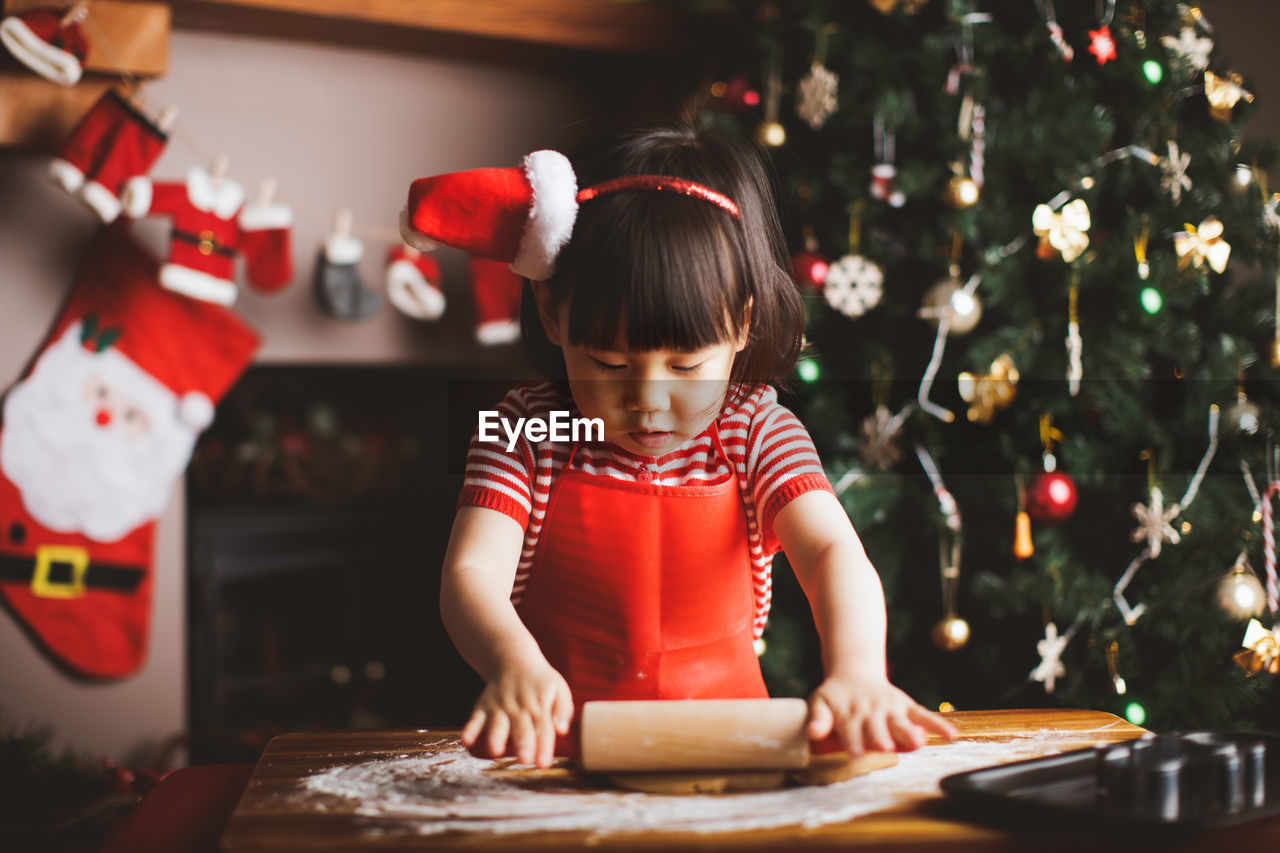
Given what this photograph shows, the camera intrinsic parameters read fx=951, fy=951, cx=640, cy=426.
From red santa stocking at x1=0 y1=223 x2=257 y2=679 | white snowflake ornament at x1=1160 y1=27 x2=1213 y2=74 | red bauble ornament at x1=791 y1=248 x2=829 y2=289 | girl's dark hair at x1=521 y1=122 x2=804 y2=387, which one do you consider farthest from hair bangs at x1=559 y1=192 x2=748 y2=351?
red santa stocking at x1=0 y1=223 x2=257 y2=679

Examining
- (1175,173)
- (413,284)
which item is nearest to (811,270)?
(1175,173)

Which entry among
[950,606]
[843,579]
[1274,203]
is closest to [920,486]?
[950,606]

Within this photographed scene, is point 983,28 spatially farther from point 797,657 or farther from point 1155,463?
point 797,657

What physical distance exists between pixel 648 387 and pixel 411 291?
51.3 inches

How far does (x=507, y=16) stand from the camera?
6.13 ft

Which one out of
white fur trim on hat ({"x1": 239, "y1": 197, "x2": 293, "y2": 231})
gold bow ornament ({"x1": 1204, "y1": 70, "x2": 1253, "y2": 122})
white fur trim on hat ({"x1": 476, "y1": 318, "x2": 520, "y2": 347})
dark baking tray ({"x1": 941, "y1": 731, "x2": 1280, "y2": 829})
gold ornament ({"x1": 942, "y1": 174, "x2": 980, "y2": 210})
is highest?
gold bow ornament ({"x1": 1204, "y1": 70, "x2": 1253, "y2": 122})

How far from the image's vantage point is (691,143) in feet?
2.46

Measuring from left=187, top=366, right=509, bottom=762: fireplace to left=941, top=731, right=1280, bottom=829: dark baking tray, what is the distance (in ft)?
4.68

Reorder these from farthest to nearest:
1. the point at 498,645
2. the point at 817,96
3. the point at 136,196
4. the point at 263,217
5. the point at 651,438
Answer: the point at 263,217 < the point at 136,196 < the point at 817,96 < the point at 651,438 < the point at 498,645

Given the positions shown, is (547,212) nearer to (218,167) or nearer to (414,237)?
(414,237)

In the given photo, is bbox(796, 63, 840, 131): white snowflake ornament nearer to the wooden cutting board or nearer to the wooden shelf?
the wooden shelf

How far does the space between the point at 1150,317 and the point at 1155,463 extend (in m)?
0.22

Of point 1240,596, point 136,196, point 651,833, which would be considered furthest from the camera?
point 136,196

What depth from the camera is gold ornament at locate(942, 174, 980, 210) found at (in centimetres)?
141
